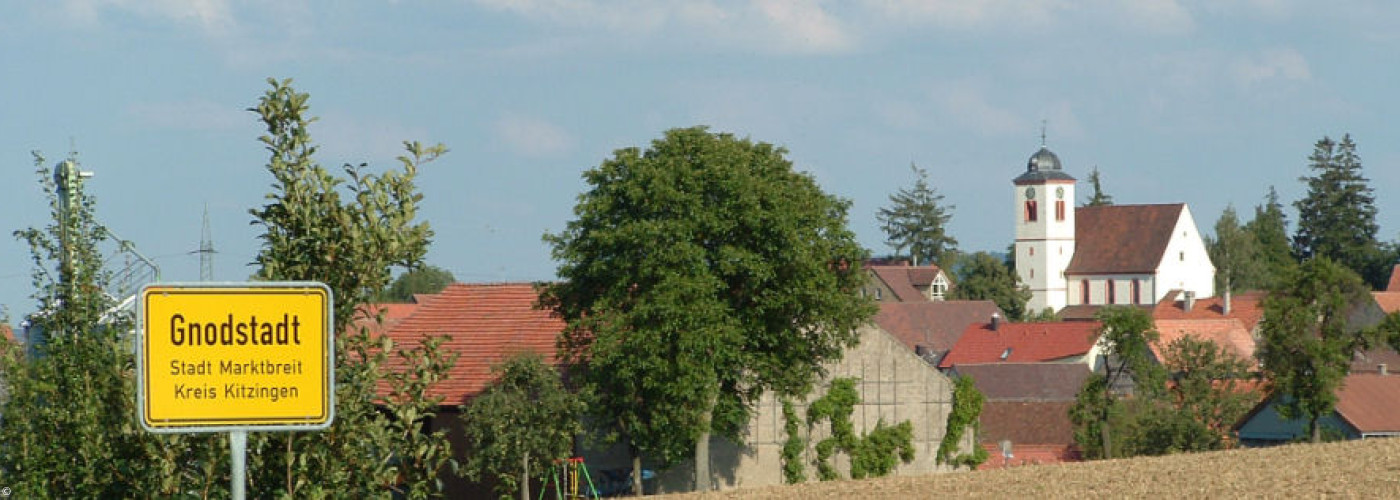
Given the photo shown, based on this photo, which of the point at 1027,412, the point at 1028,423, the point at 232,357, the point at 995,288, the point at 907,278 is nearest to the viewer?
the point at 232,357

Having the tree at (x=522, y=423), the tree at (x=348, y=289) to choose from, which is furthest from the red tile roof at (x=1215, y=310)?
the tree at (x=348, y=289)

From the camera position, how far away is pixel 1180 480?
97.1 feet

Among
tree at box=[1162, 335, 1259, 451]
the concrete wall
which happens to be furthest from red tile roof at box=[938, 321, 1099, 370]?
the concrete wall

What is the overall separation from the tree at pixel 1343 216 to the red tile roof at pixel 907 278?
106 ft

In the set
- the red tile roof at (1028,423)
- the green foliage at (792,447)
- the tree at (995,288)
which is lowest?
the red tile roof at (1028,423)

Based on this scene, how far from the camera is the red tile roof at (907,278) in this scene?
143600mm

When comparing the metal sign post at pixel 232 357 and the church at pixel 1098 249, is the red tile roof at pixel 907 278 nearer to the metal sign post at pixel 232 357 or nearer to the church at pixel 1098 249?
the church at pixel 1098 249

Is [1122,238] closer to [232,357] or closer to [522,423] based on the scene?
[522,423]

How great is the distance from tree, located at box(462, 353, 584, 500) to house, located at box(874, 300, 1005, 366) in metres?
78.6

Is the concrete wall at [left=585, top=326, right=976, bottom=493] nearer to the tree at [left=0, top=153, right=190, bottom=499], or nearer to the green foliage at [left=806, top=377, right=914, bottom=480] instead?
the green foliage at [left=806, top=377, right=914, bottom=480]

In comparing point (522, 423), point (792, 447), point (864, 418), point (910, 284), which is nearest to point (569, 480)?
point (522, 423)

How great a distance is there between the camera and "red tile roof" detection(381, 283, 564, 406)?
150ft

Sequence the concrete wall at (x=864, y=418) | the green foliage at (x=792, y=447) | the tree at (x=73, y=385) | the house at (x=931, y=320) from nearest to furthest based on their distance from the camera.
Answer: the tree at (x=73, y=385)
the green foliage at (x=792, y=447)
the concrete wall at (x=864, y=418)
the house at (x=931, y=320)

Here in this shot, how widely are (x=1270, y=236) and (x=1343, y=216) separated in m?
16.6
